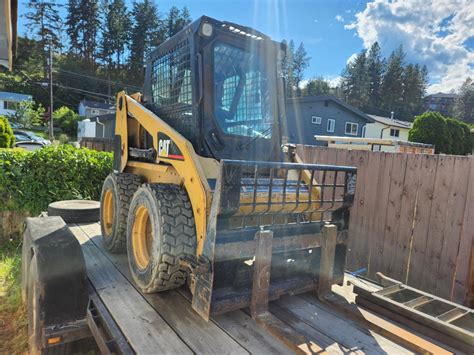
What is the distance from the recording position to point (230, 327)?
2447 millimetres

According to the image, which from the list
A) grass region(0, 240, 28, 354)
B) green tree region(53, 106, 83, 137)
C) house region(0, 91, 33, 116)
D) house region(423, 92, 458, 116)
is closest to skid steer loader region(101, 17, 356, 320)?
grass region(0, 240, 28, 354)

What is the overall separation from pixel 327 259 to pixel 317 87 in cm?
6267

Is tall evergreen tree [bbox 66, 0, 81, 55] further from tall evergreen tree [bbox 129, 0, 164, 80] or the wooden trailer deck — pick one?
the wooden trailer deck

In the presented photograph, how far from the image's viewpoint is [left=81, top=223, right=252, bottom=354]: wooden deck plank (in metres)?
2.20

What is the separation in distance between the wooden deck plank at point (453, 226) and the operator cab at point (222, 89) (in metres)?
2.15

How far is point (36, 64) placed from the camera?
51750 millimetres

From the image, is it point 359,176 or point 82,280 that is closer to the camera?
point 82,280

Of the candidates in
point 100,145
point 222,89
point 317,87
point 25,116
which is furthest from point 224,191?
point 317,87

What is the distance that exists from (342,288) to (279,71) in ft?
7.45

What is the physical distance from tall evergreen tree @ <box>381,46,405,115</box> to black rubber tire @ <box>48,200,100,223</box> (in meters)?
65.6

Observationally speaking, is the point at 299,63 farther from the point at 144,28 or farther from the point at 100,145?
the point at 100,145

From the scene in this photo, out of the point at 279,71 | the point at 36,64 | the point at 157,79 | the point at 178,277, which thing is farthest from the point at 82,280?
the point at 36,64

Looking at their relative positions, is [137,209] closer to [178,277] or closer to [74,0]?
[178,277]

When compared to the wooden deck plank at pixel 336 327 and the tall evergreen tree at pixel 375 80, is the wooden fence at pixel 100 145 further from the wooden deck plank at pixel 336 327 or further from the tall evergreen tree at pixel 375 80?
the tall evergreen tree at pixel 375 80
